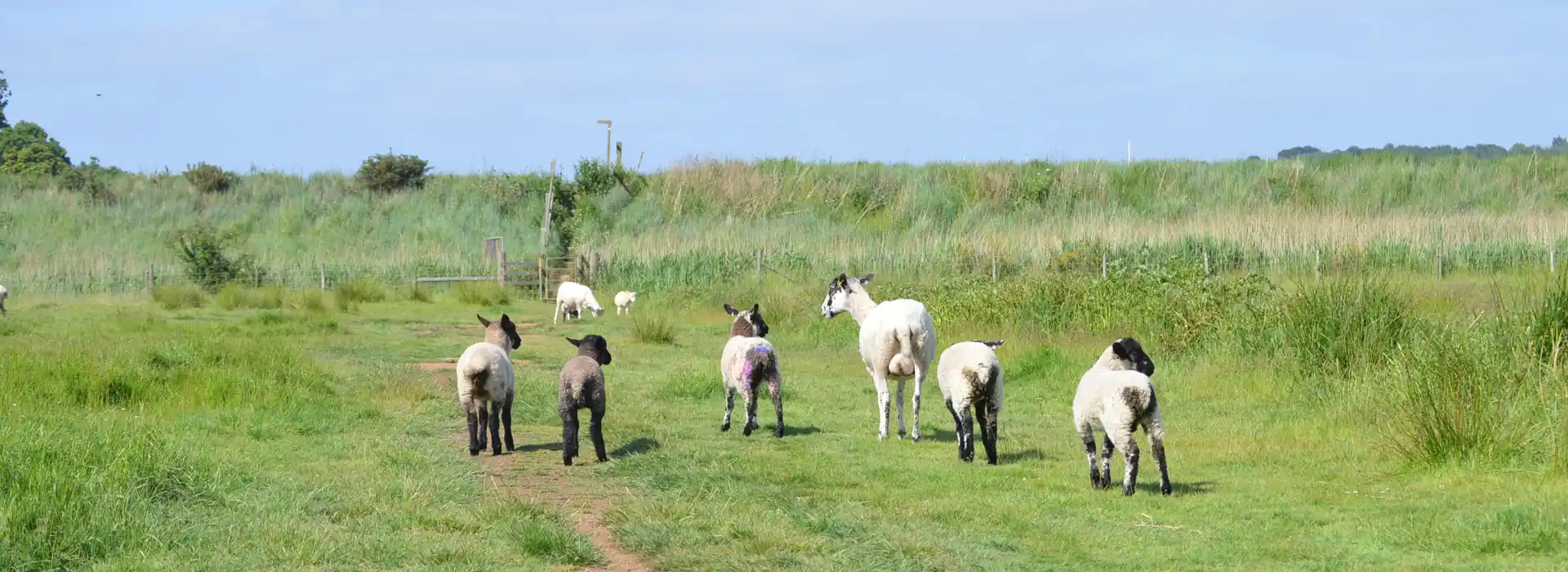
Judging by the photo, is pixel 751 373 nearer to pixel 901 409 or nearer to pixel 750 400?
pixel 750 400

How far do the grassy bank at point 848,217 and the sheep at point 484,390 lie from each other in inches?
882

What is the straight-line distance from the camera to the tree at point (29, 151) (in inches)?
2425

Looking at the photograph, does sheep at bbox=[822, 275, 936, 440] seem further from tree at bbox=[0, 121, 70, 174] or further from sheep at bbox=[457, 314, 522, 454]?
tree at bbox=[0, 121, 70, 174]

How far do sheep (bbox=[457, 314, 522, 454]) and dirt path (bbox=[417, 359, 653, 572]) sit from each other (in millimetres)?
146

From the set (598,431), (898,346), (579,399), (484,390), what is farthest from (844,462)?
(484,390)

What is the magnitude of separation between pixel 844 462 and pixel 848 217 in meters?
40.7

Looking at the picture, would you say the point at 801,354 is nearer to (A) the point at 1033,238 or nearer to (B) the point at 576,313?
(B) the point at 576,313

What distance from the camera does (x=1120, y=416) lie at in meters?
8.84

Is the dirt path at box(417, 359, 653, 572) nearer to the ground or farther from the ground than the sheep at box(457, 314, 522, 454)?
nearer to the ground

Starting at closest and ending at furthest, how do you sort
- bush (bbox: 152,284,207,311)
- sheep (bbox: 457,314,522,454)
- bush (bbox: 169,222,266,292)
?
sheep (bbox: 457,314,522,454) < bush (bbox: 152,284,207,311) < bush (bbox: 169,222,266,292)

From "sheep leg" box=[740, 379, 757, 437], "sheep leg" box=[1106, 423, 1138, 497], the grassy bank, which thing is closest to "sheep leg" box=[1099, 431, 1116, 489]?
"sheep leg" box=[1106, 423, 1138, 497]

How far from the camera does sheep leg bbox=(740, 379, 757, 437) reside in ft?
39.4

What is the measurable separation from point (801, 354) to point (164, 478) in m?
12.5

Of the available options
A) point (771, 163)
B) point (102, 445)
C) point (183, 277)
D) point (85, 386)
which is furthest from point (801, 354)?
point (771, 163)
